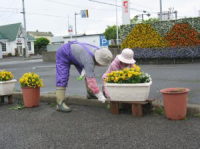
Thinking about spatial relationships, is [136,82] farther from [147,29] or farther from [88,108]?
[147,29]

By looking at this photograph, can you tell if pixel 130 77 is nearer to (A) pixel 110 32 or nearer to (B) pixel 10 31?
(B) pixel 10 31

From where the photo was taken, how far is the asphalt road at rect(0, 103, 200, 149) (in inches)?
156

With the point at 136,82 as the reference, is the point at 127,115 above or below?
below

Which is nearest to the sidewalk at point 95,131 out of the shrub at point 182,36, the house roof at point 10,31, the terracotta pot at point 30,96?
the terracotta pot at point 30,96

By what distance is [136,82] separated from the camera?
508 centimetres

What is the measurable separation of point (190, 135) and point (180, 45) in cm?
1344

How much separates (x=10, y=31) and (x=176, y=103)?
64.0 m

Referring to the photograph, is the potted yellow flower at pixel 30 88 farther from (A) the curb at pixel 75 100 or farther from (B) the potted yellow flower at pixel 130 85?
(B) the potted yellow flower at pixel 130 85

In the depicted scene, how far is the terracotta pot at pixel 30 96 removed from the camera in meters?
6.53

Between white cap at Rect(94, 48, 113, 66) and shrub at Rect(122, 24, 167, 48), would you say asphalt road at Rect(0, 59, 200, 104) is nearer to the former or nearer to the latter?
white cap at Rect(94, 48, 113, 66)

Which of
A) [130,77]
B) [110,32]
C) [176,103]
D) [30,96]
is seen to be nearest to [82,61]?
[130,77]

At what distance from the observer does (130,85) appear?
5.06 m

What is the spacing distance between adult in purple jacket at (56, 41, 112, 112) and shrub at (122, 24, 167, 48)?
1234 cm

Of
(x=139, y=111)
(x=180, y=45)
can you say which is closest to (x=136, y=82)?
(x=139, y=111)
